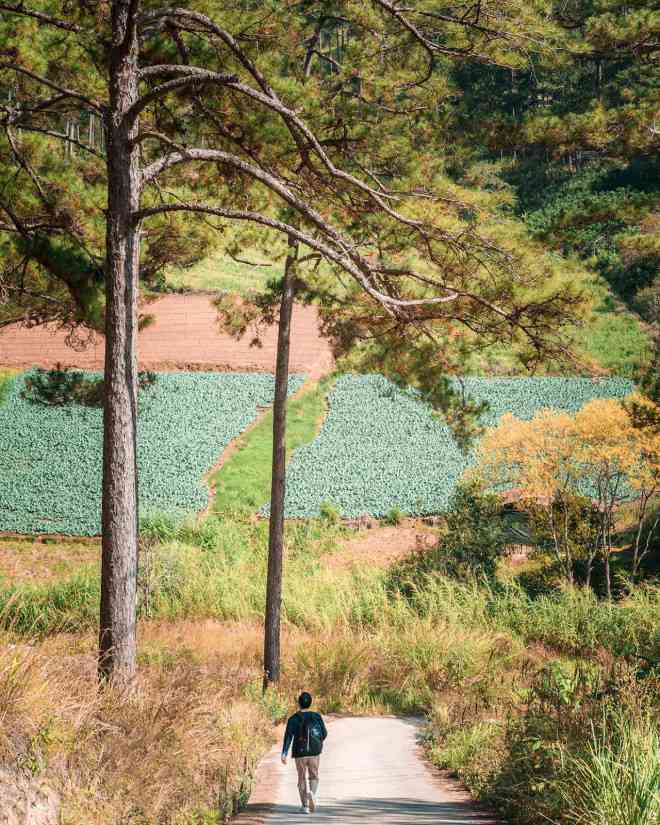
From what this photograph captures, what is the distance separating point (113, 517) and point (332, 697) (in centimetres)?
808

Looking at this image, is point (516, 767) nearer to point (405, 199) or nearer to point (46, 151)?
point (405, 199)

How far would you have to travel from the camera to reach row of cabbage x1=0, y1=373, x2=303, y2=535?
34.8 m

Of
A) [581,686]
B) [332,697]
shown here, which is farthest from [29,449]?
[581,686]

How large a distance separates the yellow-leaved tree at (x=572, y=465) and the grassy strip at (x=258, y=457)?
30.6ft

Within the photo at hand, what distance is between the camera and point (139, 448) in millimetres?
39781

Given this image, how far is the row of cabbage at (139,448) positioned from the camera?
1371 inches

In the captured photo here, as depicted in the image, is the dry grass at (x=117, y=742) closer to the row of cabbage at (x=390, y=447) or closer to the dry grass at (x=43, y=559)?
the dry grass at (x=43, y=559)

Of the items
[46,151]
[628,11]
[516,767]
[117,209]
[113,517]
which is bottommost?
[516,767]

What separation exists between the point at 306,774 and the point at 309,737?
29 cm

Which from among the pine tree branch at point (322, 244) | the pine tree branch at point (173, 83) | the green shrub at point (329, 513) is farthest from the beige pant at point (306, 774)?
the green shrub at point (329, 513)

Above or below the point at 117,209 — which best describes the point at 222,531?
below

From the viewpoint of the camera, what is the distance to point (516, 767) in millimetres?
7445

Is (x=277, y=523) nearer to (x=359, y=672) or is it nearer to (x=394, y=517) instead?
(x=359, y=672)

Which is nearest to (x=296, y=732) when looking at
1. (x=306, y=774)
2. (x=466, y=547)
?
(x=306, y=774)
